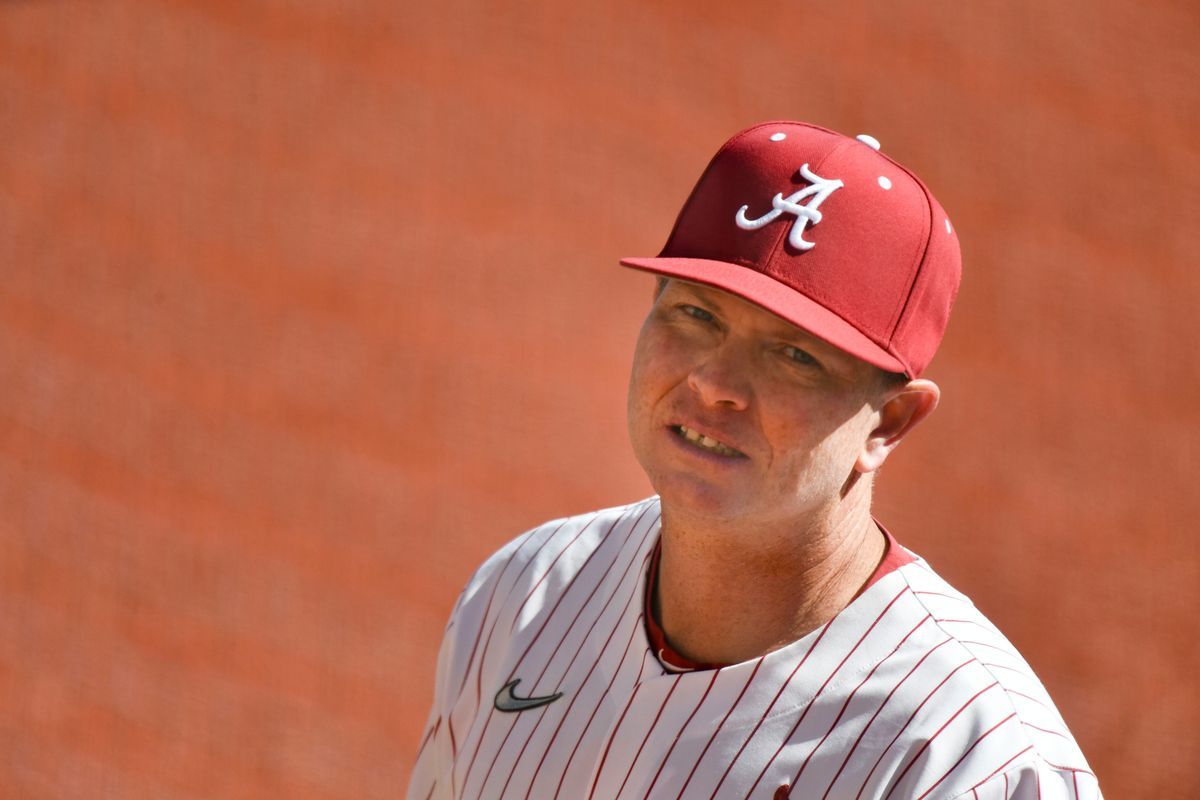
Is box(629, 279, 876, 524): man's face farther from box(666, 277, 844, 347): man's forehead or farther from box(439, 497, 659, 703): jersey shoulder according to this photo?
box(439, 497, 659, 703): jersey shoulder

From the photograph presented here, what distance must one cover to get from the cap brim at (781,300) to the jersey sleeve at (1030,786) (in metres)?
0.51

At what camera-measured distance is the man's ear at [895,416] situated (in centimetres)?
185

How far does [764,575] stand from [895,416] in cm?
28

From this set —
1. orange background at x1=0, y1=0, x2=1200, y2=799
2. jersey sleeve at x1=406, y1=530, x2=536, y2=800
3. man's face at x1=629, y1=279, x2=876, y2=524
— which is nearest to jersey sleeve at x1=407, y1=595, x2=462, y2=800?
jersey sleeve at x1=406, y1=530, x2=536, y2=800

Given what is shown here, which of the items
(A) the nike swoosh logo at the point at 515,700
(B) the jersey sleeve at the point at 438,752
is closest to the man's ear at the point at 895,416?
(A) the nike swoosh logo at the point at 515,700

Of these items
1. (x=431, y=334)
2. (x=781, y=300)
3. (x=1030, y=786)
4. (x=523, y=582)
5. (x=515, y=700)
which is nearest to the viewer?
(x=1030, y=786)

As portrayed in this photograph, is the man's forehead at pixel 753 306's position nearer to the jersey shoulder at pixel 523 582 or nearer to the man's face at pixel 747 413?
the man's face at pixel 747 413

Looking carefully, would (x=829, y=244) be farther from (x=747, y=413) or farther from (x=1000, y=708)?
(x=1000, y=708)

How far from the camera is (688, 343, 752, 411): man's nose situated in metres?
1.73

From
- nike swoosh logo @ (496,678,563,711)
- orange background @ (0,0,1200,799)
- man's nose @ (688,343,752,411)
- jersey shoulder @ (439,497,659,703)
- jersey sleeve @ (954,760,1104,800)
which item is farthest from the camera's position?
orange background @ (0,0,1200,799)

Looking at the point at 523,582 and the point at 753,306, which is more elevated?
the point at 753,306

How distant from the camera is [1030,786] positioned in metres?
1.61

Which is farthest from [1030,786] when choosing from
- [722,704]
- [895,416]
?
[895,416]

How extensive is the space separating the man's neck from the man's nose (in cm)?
17
